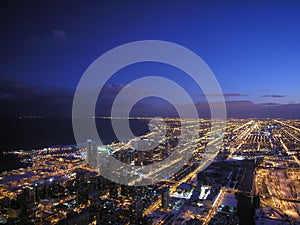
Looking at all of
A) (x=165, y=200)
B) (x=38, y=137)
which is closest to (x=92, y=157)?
(x=165, y=200)

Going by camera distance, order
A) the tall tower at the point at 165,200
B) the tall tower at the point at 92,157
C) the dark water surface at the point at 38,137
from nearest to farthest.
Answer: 1. the tall tower at the point at 165,200
2. the tall tower at the point at 92,157
3. the dark water surface at the point at 38,137

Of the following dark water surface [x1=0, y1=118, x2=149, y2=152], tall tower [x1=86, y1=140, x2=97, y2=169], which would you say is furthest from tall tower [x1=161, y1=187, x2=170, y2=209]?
dark water surface [x1=0, y1=118, x2=149, y2=152]

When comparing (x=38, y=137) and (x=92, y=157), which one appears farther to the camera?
(x=38, y=137)

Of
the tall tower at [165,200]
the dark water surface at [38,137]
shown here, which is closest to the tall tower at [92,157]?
the tall tower at [165,200]

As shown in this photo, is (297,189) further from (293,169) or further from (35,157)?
(35,157)

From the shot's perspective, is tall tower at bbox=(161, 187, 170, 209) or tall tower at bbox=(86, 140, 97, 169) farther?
Answer: tall tower at bbox=(86, 140, 97, 169)

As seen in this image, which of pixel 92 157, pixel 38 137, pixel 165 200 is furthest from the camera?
pixel 38 137

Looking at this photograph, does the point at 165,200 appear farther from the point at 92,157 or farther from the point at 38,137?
the point at 38,137

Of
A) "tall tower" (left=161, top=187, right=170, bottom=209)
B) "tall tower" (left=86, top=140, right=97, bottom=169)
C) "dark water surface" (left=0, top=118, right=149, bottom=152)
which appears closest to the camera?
"tall tower" (left=161, top=187, right=170, bottom=209)

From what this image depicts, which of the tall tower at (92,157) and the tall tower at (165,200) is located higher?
the tall tower at (92,157)

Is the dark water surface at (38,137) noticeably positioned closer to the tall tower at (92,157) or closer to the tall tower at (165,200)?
the tall tower at (92,157)

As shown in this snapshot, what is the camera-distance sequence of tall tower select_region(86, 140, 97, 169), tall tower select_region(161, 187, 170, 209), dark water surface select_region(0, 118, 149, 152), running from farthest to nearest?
dark water surface select_region(0, 118, 149, 152)
tall tower select_region(86, 140, 97, 169)
tall tower select_region(161, 187, 170, 209)

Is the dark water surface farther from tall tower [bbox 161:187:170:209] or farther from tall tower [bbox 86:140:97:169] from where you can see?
tall tower [bbox 161:187:170:209]
